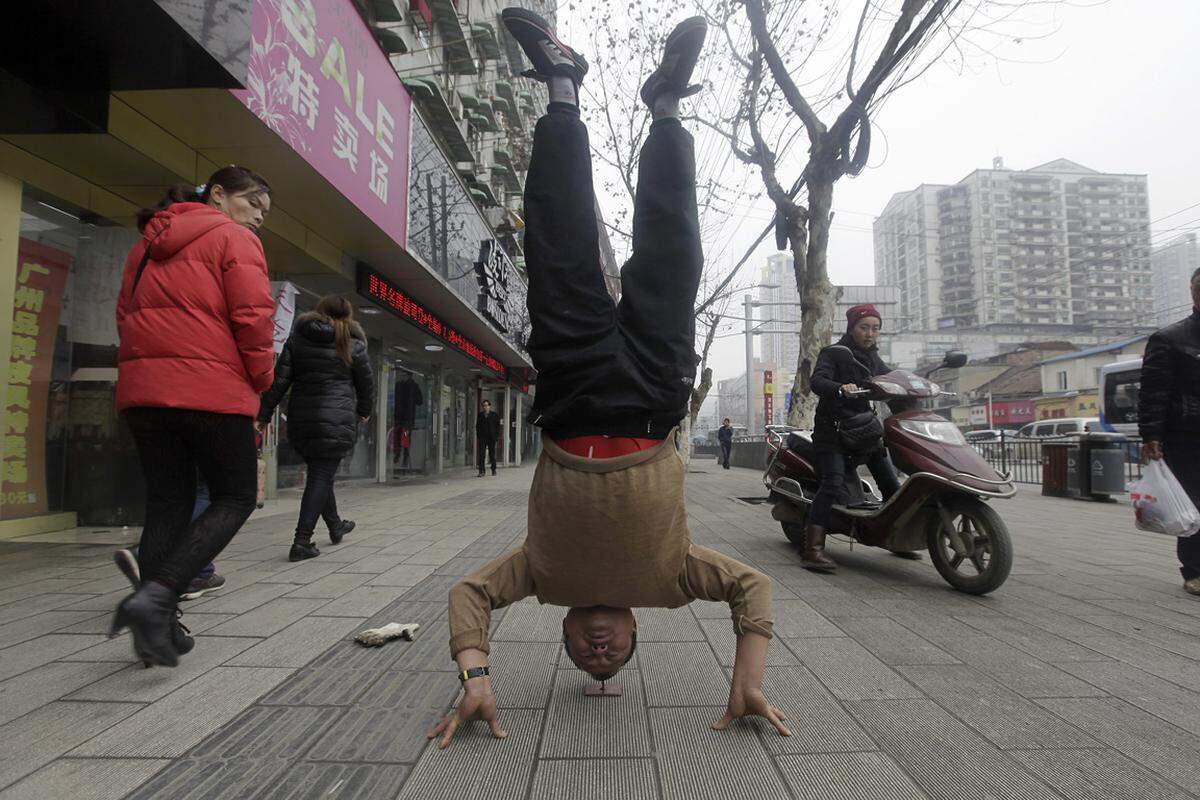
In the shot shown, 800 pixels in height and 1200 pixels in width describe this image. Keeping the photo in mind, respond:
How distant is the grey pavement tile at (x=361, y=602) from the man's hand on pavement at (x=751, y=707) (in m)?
1.93

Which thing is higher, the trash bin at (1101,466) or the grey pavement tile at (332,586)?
the trash bin at (1101,466)

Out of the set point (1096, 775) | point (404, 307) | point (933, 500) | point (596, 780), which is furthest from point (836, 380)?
point (404, 307)

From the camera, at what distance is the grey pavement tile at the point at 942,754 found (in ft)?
4.82

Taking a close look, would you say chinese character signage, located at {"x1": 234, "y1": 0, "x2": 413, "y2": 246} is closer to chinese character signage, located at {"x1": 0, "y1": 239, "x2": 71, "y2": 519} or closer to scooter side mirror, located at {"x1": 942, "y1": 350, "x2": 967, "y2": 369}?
chinese character signage, located at {"x1": 0, "y1": 239, "x2": 71, "y2": 519}

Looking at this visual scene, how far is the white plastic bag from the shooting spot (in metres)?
3.41

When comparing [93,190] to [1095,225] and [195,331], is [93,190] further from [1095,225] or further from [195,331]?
[1095,225]

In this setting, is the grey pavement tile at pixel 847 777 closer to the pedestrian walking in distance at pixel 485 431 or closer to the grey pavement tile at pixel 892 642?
the grey pavement tile at pixel 892 642

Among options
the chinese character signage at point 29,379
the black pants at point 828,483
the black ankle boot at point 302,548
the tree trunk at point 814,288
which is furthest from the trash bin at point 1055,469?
the chinese character signage at point 29,379

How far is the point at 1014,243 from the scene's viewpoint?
153 ft

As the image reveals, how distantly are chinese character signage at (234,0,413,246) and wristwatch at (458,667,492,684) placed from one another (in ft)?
15.9

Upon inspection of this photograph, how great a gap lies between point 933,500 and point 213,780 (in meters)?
3.72

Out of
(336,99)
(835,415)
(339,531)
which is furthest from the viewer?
(336,99)

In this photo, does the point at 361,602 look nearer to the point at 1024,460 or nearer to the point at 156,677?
the point at 156,677

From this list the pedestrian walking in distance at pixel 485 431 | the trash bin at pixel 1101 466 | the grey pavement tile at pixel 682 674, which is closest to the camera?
the grey pavement tile at pixel 682 674
